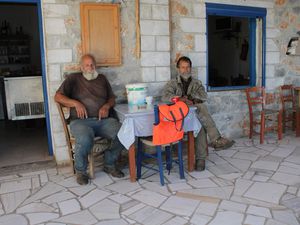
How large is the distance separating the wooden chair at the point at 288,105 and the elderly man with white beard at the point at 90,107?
3.06 metres

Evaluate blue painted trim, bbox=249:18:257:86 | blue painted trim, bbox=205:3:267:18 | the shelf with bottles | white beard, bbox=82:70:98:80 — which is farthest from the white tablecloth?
the shelf with bottles

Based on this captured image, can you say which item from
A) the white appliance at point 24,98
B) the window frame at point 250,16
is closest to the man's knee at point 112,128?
the window frame at point 250,16

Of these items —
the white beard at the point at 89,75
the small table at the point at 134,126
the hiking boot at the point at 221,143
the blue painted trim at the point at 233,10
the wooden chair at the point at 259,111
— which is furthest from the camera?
the wooden chair at the point at 259,111

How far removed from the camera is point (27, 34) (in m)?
8.20

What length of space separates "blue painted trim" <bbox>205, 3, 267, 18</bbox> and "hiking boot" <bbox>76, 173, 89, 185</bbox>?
286 cm

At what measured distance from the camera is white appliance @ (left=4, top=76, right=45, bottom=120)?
4.93 m

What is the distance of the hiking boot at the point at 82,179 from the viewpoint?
3268mm

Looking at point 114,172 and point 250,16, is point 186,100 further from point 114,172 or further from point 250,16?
point 250,16

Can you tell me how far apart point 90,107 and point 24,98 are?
1935 millimetres

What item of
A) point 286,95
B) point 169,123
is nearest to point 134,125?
point 169,123

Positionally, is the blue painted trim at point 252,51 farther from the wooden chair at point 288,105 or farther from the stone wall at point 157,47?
the wooden chair at point 288,105

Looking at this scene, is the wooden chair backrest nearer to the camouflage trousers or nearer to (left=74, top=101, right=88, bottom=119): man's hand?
the camouflage trousers

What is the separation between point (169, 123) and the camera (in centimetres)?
309

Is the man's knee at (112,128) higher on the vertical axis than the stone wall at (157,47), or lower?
lower
